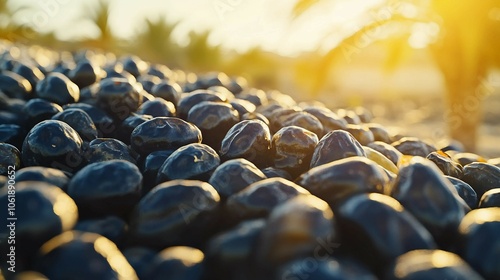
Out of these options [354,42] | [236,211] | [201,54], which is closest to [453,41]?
[354,42]

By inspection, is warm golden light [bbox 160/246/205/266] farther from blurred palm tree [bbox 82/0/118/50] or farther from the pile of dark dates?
blurred palm tree [bbox 82/0/118/50]

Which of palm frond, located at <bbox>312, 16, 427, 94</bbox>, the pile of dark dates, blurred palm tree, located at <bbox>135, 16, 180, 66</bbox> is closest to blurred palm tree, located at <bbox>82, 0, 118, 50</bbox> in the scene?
blurred palm tree, located at <bbox>135, 16, 180, 66</bbox>

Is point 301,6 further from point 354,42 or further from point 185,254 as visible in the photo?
point 185,254

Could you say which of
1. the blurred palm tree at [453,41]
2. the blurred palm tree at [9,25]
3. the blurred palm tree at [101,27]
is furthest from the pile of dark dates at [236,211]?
the blurred palm tree at [101,27]

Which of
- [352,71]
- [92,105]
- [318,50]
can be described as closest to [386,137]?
[92,105]

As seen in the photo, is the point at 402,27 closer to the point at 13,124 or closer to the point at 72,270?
the point at 13,124
